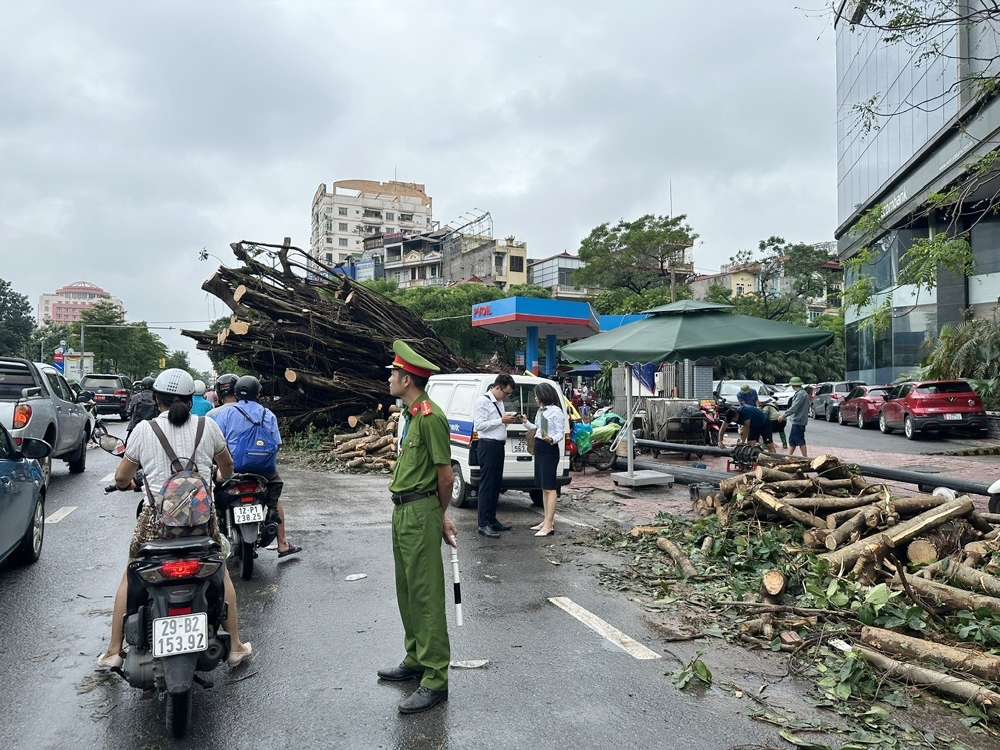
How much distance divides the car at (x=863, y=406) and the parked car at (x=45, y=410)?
2232 centimetres

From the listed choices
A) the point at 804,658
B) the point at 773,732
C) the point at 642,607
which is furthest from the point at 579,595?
the point at 773,732

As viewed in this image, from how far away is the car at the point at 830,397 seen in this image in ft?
100

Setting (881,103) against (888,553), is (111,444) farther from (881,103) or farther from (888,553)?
(881,103)

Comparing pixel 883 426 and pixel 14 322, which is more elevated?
pixel 14 322

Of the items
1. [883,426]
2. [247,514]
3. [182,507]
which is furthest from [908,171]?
[182,507]

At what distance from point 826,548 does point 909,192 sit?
2955cm

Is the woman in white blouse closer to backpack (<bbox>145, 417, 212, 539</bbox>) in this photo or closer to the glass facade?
backpack (<bbox>145, 417, 212, 539</bbox>)

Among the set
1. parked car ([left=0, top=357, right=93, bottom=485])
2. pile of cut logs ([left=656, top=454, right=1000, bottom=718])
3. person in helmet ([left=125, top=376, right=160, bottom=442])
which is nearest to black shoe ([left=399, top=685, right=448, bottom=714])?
pile of cut logs ([left=656, top=454, right=1000, bottom=718])

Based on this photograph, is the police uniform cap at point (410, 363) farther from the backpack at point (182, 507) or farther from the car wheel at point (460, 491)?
the car wheel at point (460, 491)

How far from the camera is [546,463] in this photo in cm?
871

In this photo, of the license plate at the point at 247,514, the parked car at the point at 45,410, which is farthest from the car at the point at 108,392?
the license plate at the point at 247,514

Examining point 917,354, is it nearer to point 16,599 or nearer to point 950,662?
point 950,662

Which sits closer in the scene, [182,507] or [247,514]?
[182,507]

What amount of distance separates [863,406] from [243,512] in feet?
80.0
